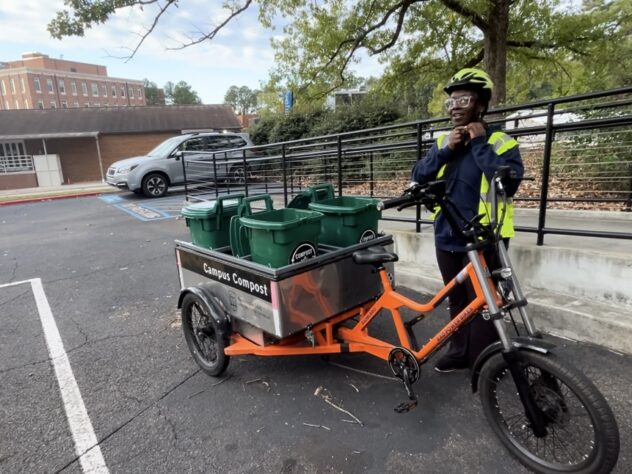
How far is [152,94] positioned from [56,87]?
23860 millimetres

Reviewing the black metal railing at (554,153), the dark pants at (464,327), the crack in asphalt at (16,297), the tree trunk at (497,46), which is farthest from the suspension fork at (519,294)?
the tree trunk at (497,46)

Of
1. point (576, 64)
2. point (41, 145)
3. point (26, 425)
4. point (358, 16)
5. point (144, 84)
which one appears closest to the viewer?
point (26, 425)

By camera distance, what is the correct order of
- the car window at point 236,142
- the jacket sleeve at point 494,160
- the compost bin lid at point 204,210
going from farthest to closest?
the car window at point 236,142
the compost bin lid at point 204,210
the jacket sleeve at point 494,160

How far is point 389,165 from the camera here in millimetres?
9602

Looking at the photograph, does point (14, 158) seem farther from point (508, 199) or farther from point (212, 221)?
point (508, 199)

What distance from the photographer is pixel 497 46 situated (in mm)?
9562

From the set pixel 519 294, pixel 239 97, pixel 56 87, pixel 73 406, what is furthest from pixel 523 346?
pixel 239 97

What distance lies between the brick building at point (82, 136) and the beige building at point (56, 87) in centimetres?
4248

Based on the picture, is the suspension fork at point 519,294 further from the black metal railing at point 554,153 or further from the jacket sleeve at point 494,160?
the black metal railing at point 554,153

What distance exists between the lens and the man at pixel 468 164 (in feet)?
7.46

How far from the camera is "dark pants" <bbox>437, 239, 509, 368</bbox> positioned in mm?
2547

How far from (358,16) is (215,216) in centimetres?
Result: 1000

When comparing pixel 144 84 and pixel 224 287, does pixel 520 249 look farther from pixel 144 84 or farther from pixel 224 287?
pixel 144 84

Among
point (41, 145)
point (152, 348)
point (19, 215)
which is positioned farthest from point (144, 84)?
point (152, 348)
